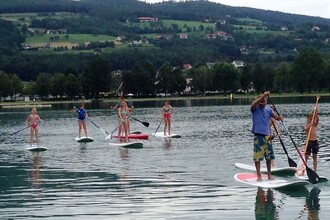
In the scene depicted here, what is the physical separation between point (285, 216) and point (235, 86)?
14120 centimetres

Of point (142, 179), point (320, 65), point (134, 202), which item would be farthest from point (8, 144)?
point (320, 65)

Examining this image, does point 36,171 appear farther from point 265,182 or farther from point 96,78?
point 96,78

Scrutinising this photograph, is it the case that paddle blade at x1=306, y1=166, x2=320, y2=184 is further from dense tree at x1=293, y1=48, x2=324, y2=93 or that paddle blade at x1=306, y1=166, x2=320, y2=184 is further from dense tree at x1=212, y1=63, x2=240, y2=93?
dense tree at x1=212, y1=63, x2=240, y2=93

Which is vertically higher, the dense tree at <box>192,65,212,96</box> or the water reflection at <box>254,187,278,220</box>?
the water reflection at <box>254,187,278,220</box>

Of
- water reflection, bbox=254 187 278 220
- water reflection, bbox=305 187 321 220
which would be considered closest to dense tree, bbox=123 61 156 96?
water reflection, bbox=254 187 278 220

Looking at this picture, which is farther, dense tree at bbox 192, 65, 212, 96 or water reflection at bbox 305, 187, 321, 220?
dense tree at bbox 192, 65, 212, 96

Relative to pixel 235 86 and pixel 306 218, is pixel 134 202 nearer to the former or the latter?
pixel 306 218

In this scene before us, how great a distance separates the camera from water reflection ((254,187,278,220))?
14639mm

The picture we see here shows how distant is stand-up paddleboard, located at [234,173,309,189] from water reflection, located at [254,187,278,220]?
193 millimetres

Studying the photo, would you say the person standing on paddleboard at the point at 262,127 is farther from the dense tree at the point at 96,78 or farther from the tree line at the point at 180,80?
the dense tree at the point at 96,78

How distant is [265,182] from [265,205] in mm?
2437

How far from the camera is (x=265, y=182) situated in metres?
18.1

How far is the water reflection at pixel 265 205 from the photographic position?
1464 centimetres

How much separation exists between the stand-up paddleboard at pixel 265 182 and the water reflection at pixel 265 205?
0.63 feet
